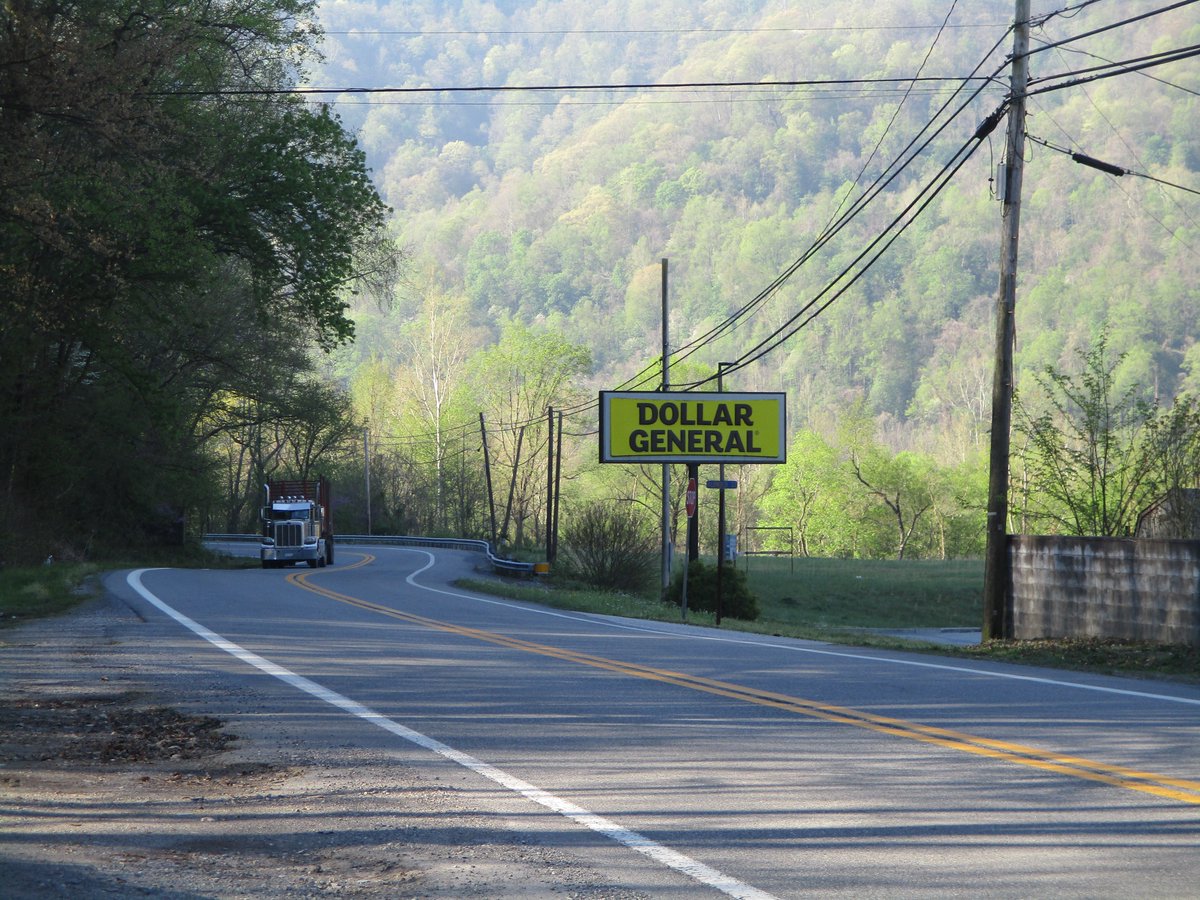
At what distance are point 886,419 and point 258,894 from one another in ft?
543

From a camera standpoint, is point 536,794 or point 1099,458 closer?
point 536,794

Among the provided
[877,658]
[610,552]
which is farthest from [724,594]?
[877,658]

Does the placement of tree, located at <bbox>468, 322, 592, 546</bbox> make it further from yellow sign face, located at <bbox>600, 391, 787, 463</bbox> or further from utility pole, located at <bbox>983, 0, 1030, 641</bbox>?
utility pole, located at <bbox>983, 0, 1030, 641</bbox>

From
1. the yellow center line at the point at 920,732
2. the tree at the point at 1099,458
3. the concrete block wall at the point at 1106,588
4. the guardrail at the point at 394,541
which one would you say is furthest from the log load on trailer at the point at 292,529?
the concrete block wall at the point at 1106,588

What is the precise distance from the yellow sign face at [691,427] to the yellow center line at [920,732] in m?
18.8

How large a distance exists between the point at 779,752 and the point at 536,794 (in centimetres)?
203

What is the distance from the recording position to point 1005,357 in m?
20.0

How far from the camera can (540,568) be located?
42031mm

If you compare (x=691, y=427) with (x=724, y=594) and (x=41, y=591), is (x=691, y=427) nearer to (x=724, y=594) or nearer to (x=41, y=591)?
(x=724, y=594)

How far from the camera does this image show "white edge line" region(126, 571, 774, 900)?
18.8 ft

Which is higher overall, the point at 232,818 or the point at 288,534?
the point at 288,534

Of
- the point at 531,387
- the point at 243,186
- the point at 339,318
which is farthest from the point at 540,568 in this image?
the point at 531,387

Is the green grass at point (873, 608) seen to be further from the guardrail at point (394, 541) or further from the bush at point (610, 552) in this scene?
the guardrail at point (394, 541)

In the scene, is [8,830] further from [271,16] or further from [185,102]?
[271,16]
